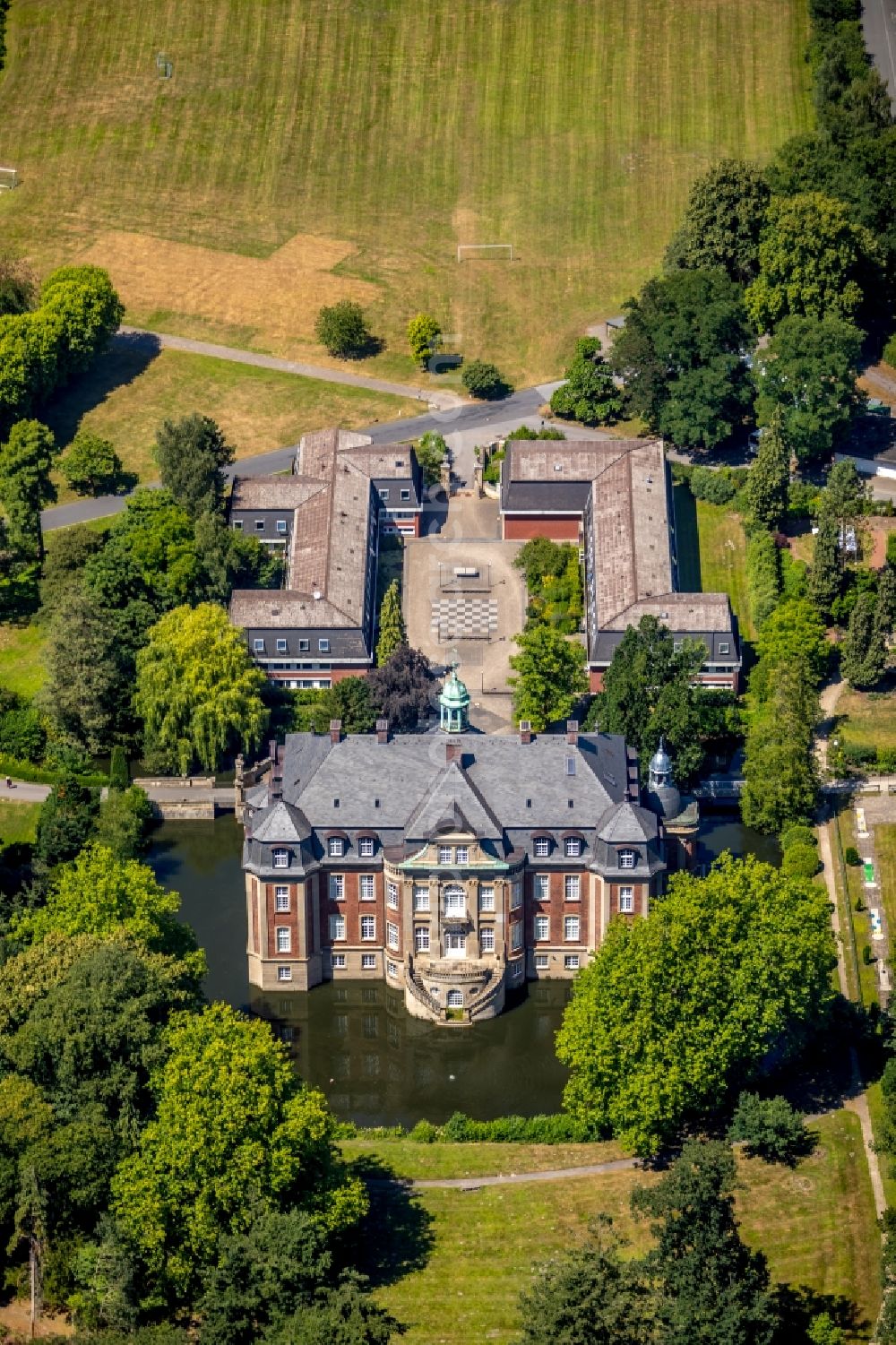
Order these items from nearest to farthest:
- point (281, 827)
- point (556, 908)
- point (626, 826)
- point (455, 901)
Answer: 1. point (626, 826)
2. point (281, 827)
3. point (455, 901)
4. point (556, 908)

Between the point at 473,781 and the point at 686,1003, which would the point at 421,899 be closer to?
the point at 473,781

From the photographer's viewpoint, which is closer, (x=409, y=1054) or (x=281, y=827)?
(x=281, y=827)

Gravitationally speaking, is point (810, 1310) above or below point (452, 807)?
below

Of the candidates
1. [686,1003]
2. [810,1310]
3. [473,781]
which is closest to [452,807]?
[473,781]

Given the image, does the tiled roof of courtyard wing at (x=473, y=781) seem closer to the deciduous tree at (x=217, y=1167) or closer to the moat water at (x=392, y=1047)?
the moat water at (x=392, y=1047)

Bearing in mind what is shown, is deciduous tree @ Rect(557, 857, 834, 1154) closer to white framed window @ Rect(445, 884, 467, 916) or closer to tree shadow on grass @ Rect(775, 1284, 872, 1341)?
white framed window @ Rect(445, 884, 467, 916)

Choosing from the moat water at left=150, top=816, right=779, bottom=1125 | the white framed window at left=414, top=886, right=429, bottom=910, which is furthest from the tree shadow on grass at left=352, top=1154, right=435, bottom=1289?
the white framed window at left=414, top=886, right=429, bottom=910

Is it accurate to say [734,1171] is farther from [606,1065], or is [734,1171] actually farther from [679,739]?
[679,739]
